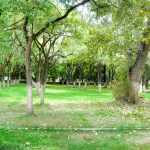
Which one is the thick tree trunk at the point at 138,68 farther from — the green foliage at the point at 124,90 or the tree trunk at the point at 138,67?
the green foliage at the point at 124,90

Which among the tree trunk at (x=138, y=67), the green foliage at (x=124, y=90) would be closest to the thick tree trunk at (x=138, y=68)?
the tree trunk at (x=138, y=67)

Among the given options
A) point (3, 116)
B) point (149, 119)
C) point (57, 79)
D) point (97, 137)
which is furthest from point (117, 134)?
point (57, 79)

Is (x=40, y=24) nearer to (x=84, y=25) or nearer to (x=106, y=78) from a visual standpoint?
(x=84, y=25)

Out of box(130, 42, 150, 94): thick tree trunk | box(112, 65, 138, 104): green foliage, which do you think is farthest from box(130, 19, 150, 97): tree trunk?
box(112, 65, 138, 104): green foliage

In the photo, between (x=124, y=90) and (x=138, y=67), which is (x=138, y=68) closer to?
(x=138, y=67)

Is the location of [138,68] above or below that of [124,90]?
above

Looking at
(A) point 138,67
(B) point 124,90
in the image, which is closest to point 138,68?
(A) point 138,67

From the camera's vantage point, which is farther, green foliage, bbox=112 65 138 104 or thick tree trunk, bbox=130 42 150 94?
thick tree trunk, bbox=130 42 150 94

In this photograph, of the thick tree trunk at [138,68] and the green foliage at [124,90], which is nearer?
the green foliage at [124,90]

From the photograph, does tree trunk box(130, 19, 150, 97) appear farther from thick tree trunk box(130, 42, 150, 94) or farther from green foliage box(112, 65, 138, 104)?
green foliage box(112, 65, 138, 104)

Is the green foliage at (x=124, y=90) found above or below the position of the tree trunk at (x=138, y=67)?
below

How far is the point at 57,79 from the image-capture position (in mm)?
91625

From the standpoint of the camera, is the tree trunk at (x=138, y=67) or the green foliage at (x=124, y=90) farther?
the tree trunk at (x=138, y=67)

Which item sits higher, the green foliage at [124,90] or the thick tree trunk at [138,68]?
the thick tree trunk at [138,68]
